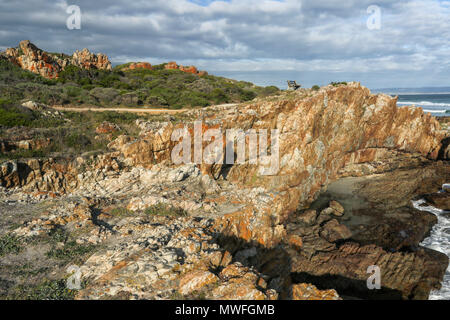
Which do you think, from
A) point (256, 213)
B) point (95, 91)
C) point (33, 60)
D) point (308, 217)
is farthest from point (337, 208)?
point (33, 60)

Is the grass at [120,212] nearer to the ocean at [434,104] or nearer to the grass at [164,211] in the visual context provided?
the grass at [164,211]

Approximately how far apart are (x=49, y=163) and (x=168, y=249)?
965cm

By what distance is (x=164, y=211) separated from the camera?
11844 millimetres

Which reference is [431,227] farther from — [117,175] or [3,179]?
[3,179]

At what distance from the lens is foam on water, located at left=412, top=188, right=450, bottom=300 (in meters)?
11.5

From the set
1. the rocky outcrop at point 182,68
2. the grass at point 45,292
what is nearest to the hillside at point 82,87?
the rocky outcrop at point 182,68

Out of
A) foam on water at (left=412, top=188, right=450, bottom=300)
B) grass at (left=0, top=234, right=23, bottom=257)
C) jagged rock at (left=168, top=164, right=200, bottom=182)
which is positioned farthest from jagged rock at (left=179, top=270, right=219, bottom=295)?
foam on water at (left=412, top=188, right=450, bottom=300)

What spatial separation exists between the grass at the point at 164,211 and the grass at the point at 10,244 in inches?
182

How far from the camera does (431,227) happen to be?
17.2m

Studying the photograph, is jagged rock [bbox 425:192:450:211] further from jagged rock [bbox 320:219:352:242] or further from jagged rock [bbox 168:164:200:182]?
jagged rock [bbox 168:164:200:182]

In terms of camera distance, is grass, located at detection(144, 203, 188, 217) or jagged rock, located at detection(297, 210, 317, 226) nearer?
grass, located at detection(144, 203, 188, 217)

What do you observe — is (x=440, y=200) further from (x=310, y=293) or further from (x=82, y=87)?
(x=82, y=87)

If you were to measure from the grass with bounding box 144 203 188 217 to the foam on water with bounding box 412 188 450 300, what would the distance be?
12.0 meters

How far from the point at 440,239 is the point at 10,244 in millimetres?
22275
